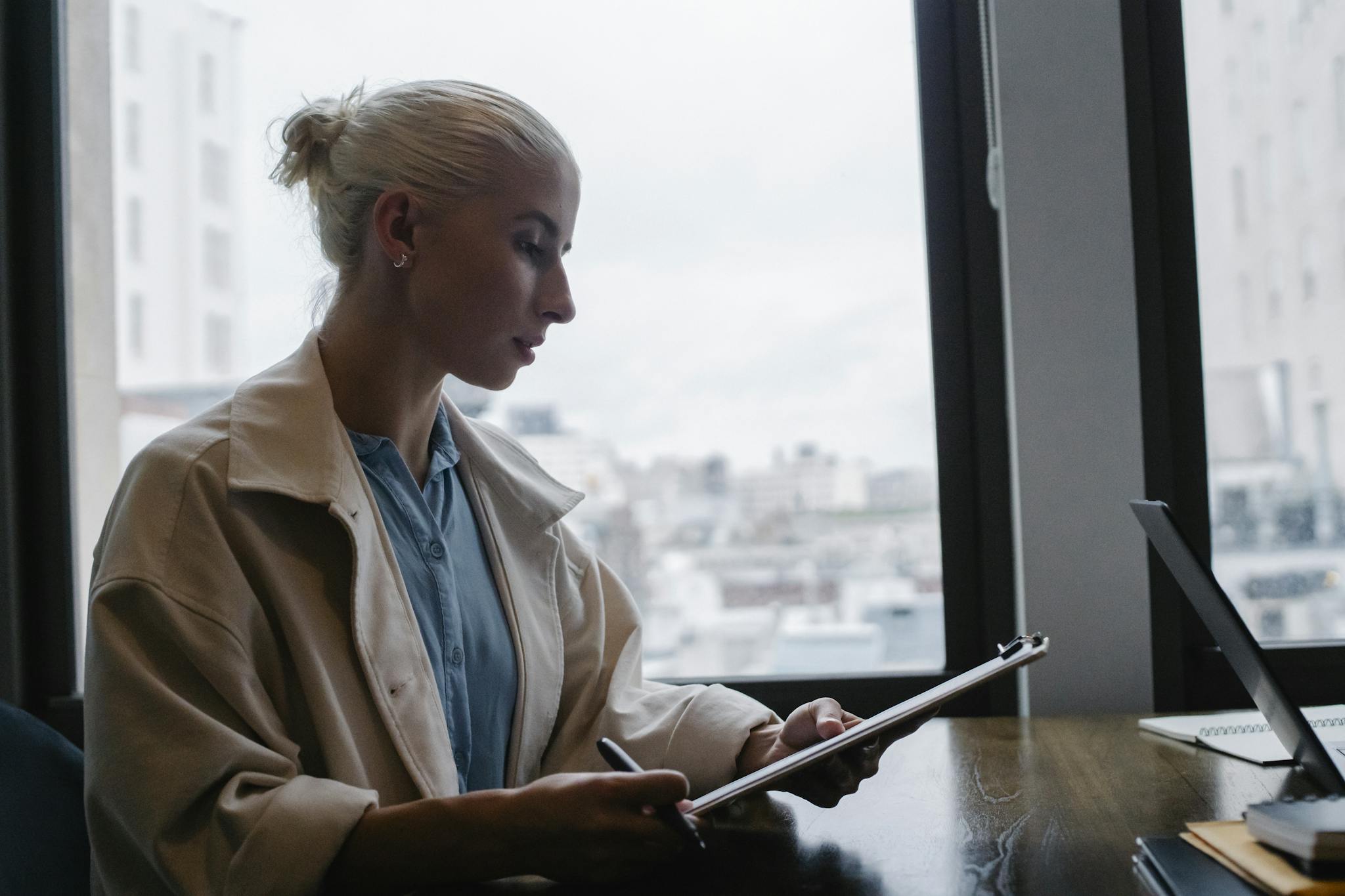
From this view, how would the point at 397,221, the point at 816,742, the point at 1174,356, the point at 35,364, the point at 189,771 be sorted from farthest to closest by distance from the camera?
1. the point at 35,364
2. the point at 1174,356
3. the point at 397,221
4. the point at 816,742
5. the point at 189,771

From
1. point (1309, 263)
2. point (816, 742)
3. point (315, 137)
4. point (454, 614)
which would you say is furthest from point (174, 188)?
point (1309, 263)

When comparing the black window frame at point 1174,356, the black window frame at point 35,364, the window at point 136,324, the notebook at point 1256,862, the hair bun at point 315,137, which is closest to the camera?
the notebook at point 1256,862

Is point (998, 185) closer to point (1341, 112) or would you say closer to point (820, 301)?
point (820, 301)

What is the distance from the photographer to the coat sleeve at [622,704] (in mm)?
1112

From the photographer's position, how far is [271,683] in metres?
0.96

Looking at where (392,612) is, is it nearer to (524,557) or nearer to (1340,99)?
(524,557)

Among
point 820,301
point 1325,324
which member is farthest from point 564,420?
point 1325,324

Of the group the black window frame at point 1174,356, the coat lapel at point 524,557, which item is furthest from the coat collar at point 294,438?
the black window frame at point 1174,356

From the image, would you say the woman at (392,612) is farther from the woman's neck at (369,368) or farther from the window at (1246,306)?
the window at (1246,306)

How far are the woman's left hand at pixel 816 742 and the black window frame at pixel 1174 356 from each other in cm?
79

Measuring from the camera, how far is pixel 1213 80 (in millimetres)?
1705

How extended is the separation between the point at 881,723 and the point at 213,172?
5.32 feet

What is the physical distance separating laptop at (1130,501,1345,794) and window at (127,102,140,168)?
177 cm

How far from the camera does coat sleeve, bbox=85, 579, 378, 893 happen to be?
31.5 inches
